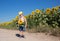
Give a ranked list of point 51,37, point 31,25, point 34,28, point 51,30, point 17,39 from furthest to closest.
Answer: point 31,25
point 34,28
point 51,30
point 51,37
point 17,39

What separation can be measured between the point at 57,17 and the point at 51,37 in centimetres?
268

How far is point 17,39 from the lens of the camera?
36.7 ft

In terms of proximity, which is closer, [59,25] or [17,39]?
[17,39]

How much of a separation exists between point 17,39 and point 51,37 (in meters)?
2.24

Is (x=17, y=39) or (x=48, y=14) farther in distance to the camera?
(x=48, y=14)

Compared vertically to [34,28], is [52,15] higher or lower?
higher

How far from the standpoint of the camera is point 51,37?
12.3 metres

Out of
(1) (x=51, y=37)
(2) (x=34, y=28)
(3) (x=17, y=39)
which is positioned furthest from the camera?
(2) (x=34, y=28)

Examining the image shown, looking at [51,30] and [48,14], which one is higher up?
[48,14]

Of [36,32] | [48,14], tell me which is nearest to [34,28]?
[36,32]

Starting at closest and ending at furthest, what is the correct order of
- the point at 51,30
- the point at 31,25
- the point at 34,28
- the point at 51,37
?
1. the point at 51,37
2. the point at 51,30
3. the point at 34,28
4. the point at 31,25

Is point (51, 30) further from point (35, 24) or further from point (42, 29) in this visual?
point (35, 24)

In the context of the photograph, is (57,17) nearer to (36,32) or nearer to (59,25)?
(59,25)

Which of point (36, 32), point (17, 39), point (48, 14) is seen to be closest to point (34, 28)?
point (36, 32)
